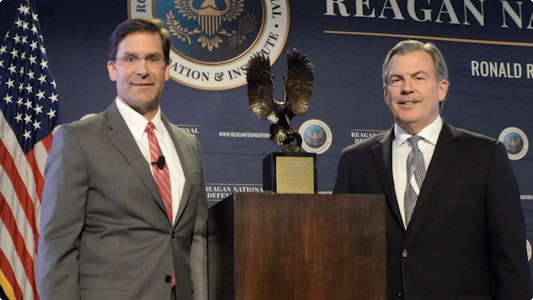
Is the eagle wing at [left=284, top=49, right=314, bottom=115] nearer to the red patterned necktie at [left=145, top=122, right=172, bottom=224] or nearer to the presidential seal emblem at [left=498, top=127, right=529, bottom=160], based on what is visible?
the red patterned necktie at [left=145, top=122, right=172, bottom=224]

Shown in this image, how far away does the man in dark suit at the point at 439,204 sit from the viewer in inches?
110

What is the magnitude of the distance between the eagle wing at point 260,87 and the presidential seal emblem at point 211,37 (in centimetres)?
207

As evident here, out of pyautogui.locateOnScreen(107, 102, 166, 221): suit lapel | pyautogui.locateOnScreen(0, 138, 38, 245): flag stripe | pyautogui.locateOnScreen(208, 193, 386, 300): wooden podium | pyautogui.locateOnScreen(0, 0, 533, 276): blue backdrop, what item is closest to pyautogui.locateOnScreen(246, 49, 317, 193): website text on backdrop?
pyautogui.locateOnScreen(208, 193, 386, 300): wooden podium

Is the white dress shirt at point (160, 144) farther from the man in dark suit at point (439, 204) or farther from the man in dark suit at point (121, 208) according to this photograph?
the man in dark suit at point (439, 204)

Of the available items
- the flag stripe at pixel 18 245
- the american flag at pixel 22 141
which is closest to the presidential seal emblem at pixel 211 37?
the american flag at pixel 22 141

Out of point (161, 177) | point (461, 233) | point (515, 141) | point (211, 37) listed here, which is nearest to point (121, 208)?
point (161, 177)

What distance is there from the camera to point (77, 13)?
489cm

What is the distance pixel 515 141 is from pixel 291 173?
11.2 feet

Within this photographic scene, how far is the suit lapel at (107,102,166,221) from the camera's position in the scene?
2.58 meters

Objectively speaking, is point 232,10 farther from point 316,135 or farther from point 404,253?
point 404,253

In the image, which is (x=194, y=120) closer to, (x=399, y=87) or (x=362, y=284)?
(x=399, y=87)

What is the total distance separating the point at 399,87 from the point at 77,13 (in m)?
2.72

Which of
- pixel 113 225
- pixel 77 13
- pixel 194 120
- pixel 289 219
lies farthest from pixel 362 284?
pixel 77 13

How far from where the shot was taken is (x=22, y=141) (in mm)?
4520
